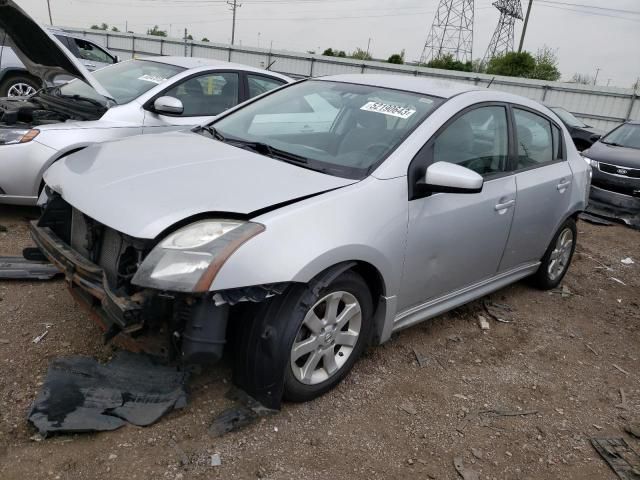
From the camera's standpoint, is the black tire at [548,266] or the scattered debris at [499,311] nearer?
the scattered debris at [499,311]

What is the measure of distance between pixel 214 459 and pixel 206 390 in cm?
49

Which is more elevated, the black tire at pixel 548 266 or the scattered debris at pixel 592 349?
the black tire at pixel 548 266

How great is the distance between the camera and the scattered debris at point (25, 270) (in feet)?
11.9

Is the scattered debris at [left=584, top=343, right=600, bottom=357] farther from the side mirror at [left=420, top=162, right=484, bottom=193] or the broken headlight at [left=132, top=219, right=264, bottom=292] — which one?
the broken headlight at [left=132, top=219, right=264, bottom=292]

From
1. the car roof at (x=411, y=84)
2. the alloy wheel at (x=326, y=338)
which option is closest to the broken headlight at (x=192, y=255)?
the alloy wheel at (x=326, y=338)

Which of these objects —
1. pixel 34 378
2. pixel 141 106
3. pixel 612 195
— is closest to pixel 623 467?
pixel 34 378

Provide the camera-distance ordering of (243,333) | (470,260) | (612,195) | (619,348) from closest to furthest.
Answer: (243,333)
(470,260)
(619,348)
(612,195)

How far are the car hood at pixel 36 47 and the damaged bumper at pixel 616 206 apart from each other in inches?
278

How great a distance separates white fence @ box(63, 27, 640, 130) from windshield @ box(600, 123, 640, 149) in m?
7.91

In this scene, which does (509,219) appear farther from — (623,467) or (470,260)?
(623,467)

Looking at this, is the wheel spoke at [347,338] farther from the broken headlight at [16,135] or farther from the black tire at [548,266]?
the broken headlight at [16,135]

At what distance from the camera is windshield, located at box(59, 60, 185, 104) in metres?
5.15

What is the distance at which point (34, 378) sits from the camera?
266 cm

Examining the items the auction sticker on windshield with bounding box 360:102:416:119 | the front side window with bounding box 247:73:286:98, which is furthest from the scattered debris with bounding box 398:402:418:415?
the front side window with bounding box 247:73:286:98
